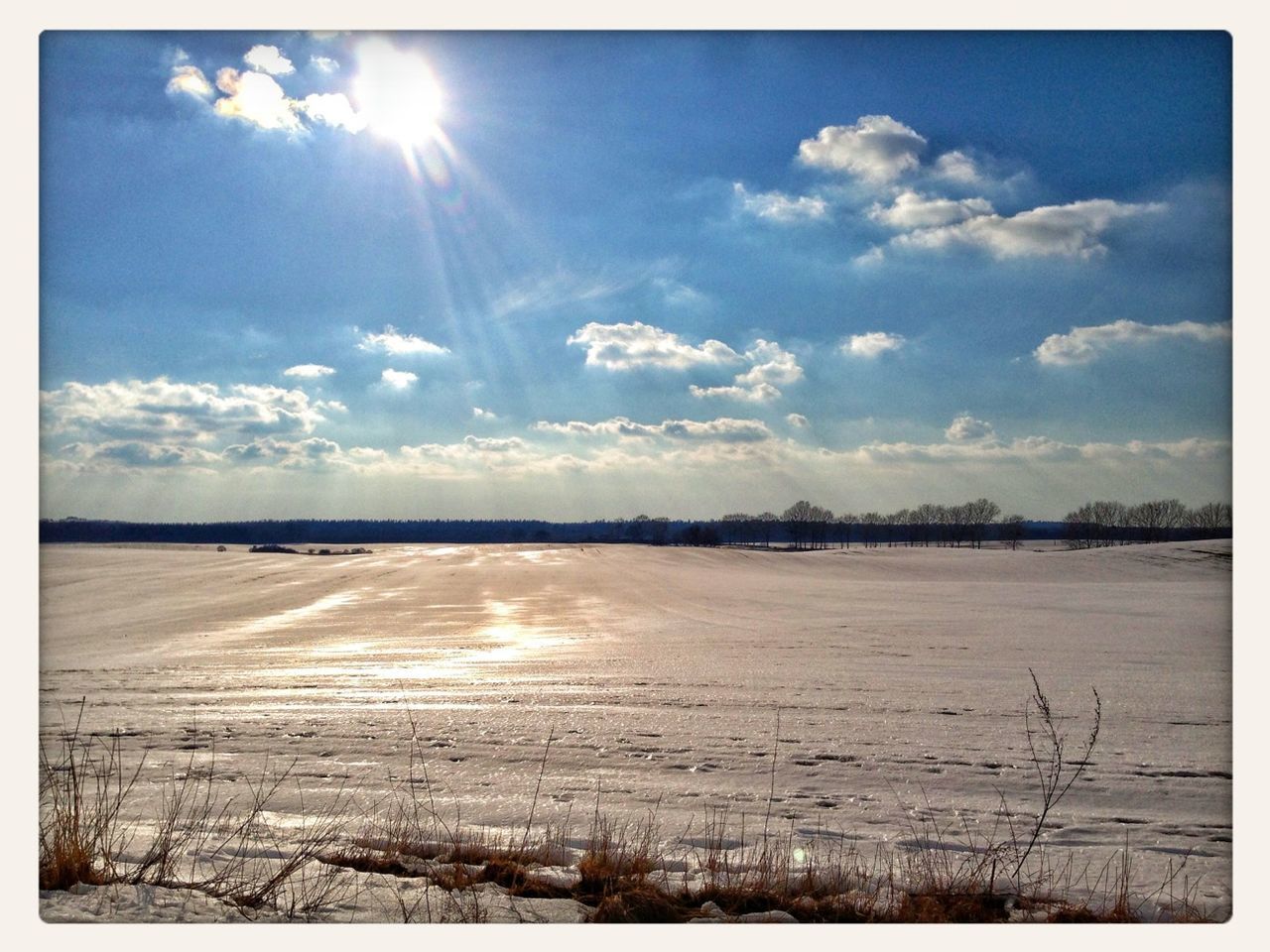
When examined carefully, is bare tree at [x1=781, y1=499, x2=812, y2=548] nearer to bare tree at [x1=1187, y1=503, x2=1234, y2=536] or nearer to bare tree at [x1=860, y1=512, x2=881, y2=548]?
bare tree at [x1=860, y1=512, x2=881, y2=548]

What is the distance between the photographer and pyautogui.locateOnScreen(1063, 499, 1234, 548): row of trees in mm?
5609

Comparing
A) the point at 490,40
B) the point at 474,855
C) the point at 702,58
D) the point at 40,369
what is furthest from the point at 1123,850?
the point at 40,369

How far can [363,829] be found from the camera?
4340 mm

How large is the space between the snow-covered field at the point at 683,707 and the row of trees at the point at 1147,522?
1.50ft

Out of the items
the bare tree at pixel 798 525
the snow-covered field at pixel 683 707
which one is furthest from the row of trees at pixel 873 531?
the snow-covered field at pixel 683 707

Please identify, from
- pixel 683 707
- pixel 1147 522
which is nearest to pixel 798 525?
pixel 1147 522

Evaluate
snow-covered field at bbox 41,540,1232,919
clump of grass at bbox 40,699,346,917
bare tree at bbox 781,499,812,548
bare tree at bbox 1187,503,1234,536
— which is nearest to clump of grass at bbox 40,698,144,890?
clump of grass at bbox 40,699,346,917

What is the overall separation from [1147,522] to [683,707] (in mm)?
9789

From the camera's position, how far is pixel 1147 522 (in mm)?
12914

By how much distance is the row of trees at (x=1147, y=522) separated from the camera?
5.61 m

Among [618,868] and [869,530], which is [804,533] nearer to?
[869,530]

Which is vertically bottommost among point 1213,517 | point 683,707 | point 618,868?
point 683,707

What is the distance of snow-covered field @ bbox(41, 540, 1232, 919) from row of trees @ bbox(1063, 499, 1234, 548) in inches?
18.1
